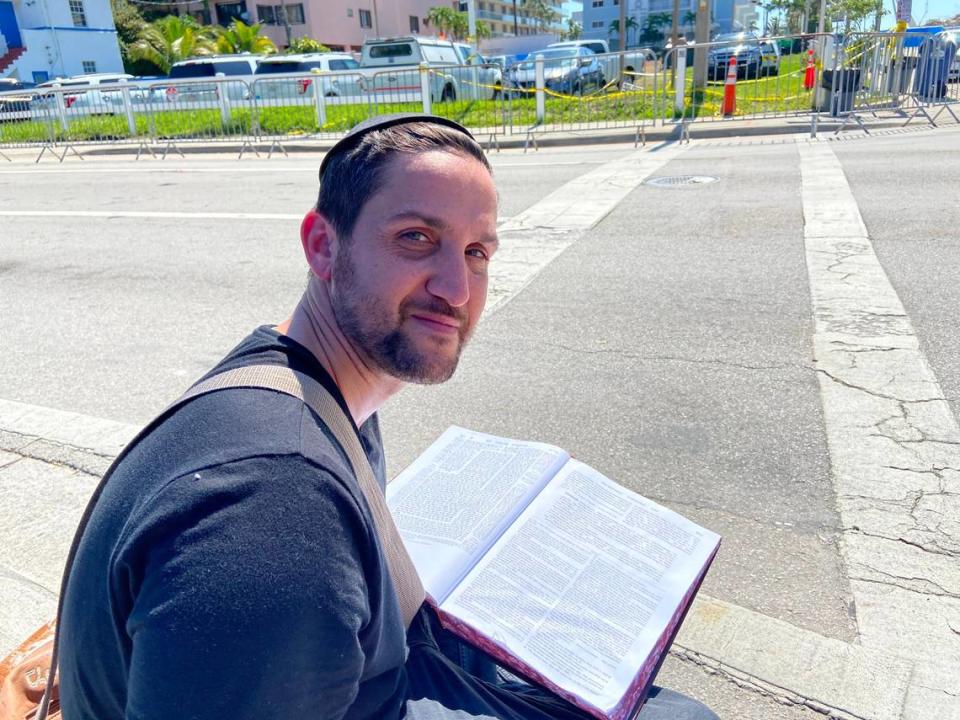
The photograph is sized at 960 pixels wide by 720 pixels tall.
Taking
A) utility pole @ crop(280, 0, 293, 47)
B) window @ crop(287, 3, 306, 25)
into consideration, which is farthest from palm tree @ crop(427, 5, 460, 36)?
utility pole @ crop(280, 0, 293, 47)

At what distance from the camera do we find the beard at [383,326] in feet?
4.69

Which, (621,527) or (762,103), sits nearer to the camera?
(621,527)

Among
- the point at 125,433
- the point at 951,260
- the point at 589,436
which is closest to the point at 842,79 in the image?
the point at 951,260

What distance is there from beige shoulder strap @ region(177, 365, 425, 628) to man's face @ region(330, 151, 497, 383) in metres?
0.22

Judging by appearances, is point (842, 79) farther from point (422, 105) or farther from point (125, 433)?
point (125, 433)

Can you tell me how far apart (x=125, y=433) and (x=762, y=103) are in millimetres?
15930

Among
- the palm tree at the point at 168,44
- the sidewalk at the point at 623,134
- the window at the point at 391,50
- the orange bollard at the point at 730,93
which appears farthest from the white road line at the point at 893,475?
the palm tree at the point at 168,44

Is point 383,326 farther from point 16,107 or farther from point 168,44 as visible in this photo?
point 168,44

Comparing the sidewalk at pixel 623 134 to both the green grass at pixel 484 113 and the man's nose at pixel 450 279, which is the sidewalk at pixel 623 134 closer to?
the green grass at pixel 484 113

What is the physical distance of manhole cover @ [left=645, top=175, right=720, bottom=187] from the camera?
9266 mm

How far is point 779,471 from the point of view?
3.23 metres

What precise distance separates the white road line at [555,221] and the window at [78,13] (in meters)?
43.2

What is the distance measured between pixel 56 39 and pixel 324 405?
161ft

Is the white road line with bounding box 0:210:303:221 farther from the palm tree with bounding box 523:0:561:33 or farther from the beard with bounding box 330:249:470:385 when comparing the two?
the palm tree with bounding box 523:0:561:33
